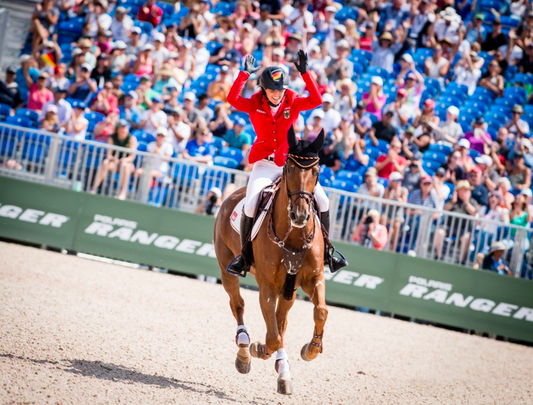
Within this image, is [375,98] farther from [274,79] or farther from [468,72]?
[274,79]

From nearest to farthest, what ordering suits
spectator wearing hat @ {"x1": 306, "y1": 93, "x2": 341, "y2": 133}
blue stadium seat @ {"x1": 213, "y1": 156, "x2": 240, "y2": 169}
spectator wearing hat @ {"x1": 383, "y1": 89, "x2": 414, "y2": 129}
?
blue stadium seat @ {"x1": 213, "y1": 156, "x2": 240, "y2": 169} → spectator wearing hat @ {"x1": 306, "y1": 93, "x2": 341, "y2": 133} → spectator wearing hat @ {"x1": 383, "y1": 89, "x2": 414, "y2": 129}

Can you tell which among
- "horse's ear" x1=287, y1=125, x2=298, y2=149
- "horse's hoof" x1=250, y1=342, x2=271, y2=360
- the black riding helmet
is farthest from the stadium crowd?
"horse's ear" x1=287, y1=125, x2=298, y2=149

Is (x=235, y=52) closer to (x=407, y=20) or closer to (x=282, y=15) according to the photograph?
(x=282, y=15)

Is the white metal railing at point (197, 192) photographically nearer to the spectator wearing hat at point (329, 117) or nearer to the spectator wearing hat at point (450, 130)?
the spectator wearing hat at point (329, 117)

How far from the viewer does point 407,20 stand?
2020cm

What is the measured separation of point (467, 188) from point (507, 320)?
2.84m

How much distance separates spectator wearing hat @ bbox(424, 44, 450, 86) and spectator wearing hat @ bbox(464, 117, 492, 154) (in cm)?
236

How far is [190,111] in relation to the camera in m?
17.4

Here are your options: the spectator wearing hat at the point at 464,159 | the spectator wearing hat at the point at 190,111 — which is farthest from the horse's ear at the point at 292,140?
the spectator wearing hat at the point at 190,111

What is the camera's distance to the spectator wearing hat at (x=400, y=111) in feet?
58.4

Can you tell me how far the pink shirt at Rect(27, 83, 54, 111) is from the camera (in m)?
18.0

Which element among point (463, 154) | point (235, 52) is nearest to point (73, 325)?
point (463, 154)

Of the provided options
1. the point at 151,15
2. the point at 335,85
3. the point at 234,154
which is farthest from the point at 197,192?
the point at 151,15

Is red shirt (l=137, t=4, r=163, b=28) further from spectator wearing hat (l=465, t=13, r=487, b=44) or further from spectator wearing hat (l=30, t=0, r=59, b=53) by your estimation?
spectator wearing hat (l=465, t=13, r=487, b=44)
